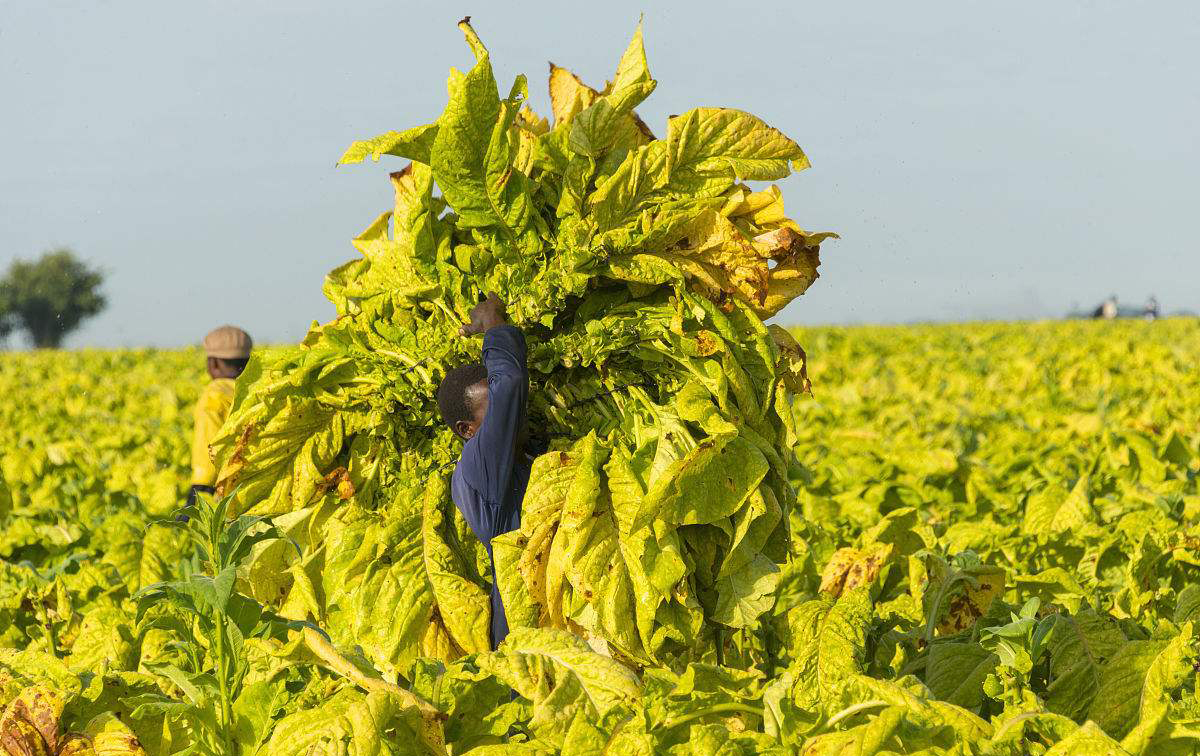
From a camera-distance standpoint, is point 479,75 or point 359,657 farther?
point 479,75

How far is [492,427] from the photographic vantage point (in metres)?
3.14

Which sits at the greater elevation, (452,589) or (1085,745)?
(452,589)

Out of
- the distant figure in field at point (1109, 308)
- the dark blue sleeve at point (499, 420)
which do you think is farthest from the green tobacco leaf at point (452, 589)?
the distant figure in field at point (1109, 308)

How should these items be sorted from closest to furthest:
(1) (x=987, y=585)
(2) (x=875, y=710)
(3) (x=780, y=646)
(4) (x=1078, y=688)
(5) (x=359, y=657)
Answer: (2) (x=875, y=710) → (5) (x=359, y=657) → (4) (x=1078, y=688) → (1) (x=987, y=585) → (3) (x=780, y=646)

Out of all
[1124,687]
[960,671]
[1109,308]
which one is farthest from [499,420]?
[1109,308]

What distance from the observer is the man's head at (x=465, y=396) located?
3.28m

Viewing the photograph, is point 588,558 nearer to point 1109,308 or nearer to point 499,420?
point 499,420

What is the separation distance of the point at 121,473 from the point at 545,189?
6.14 meters

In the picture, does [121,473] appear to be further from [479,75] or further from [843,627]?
[843,627]

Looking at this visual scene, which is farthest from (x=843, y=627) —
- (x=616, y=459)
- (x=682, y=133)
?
(x=682, y=133)

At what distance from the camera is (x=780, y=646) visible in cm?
359

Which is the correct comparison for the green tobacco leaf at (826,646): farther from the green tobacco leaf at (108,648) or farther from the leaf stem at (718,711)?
the green tobacco leaf at (108,648)

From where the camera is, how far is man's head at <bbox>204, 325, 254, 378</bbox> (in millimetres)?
7074

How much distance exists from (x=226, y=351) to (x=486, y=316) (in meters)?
4.31
